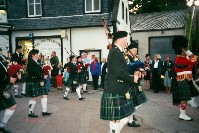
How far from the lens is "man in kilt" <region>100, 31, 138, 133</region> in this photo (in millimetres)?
4156

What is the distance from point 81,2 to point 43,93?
33.1ft

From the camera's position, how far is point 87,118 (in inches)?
280

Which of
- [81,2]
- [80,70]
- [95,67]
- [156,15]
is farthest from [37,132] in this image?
[156,15]

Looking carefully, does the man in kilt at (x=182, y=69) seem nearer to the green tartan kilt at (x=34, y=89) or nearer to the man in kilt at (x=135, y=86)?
the man in kilt at (x=135, y=86)

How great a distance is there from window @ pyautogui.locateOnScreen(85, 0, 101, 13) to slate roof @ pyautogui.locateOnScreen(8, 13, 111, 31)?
447 mm

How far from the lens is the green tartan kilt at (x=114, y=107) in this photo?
433cm

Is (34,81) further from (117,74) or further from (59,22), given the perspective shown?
(59,22)

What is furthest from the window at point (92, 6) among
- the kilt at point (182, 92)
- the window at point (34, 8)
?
the kilt at point (182, 92)

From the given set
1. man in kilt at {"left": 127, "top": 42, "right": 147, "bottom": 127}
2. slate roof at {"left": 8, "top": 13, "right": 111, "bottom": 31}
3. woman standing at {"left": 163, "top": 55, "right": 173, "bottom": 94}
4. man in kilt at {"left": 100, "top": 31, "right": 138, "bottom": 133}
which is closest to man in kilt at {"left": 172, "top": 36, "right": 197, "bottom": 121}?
man in kilt at {"left": 127, "top": 42, "right": 147, "bottom": 127}

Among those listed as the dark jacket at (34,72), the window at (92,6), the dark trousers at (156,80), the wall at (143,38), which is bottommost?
the dark trousers at (156,80)

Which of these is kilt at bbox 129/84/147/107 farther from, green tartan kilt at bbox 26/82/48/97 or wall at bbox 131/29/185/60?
wall at bbox 131/29/185/60

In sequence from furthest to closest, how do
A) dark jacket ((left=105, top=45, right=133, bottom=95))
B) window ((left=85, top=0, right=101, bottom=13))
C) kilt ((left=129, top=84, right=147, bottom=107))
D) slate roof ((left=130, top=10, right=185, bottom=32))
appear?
slate roof ((left=130, top=10, right=185, bottom=32)) < window ((left=85, top=0, right=101, bottom=13)) < kilt ((left=129, top=84, right=147, bottom=107)) < dark jacket ((left=105, top=45, right=133, bottom=95))

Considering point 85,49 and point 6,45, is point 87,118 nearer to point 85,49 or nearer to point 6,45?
point 85,49

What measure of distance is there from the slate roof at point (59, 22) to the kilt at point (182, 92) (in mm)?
8900
